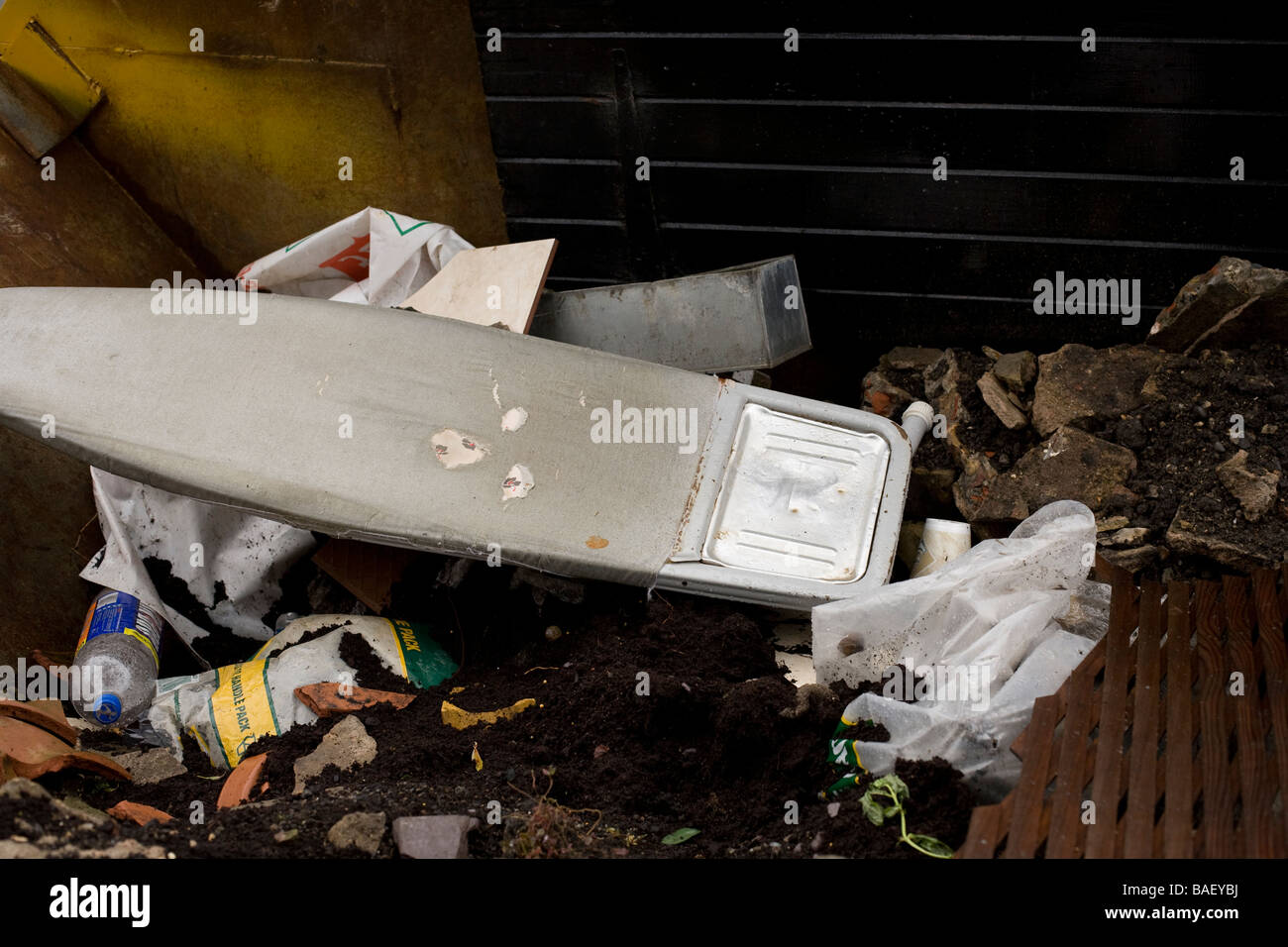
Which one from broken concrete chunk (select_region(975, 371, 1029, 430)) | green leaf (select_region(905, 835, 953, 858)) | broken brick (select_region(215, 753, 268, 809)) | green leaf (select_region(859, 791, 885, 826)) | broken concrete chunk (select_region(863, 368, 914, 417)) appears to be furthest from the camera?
broken concrete chunk (select_region(863, 368, 914, 417))

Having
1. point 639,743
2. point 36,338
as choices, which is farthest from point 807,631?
point 36,338

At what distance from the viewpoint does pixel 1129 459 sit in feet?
9.71

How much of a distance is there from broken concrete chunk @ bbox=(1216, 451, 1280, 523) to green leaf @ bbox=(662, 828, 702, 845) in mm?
1689

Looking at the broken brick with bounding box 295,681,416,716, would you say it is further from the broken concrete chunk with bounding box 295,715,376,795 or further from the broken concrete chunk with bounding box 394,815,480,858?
the broken concrete chunk with bounding box 394,815,480,858

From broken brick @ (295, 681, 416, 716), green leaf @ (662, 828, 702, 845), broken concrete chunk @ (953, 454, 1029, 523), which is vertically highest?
broken concrete chunk @ (953, 454, 1029, 523)

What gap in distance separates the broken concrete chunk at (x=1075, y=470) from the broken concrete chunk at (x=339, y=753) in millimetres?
1887

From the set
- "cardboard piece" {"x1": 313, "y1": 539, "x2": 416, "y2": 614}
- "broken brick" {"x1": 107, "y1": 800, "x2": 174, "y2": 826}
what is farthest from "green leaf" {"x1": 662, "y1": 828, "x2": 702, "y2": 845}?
"cardboard piece" {"x1": 313, "y1": 539, "x2": 416, "y2": 614}

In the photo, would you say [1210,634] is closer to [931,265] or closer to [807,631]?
[807,631]

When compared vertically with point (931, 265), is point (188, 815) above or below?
below

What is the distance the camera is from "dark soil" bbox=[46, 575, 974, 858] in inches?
83.6

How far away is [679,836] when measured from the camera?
2.18 m

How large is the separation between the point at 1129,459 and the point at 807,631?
3.35 feet

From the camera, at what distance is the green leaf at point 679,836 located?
2.17 m

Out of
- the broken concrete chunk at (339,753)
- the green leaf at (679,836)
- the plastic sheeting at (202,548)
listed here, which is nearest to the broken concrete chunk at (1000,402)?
the green leaf at (679,836)
